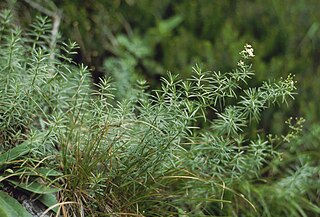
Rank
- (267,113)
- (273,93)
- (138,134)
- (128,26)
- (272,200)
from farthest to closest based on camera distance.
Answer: (128,26)
(267,113)
(272,200)
(138,134)
(273,93)

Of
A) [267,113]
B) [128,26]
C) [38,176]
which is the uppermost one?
[128,26]

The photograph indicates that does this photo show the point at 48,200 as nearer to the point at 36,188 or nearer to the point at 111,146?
the point at 36,188

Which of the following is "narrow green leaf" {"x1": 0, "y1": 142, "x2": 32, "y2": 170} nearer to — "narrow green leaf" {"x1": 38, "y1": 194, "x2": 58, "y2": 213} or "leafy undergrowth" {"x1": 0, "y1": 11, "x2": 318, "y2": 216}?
"leafy undergrowth" {"x1": 0, "y1": 11, "x2": 318, "y2": 216}

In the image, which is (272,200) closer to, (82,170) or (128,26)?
(82,170)

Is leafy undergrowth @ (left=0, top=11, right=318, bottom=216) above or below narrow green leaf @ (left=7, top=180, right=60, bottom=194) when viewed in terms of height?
above

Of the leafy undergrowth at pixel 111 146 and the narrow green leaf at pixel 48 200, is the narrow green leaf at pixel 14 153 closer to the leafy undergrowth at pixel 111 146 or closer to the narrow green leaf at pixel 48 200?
the leafy undergrowth at pixel 111 146

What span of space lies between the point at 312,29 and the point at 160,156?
6.74 ft

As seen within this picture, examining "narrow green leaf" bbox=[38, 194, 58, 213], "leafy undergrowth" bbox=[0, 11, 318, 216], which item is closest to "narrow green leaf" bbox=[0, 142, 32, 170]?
"leafy undergrowth" bbox=[0, 11, 318, 216]

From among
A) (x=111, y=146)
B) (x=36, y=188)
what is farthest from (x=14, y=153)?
(x=111, y=146)

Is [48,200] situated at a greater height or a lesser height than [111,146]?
lesser

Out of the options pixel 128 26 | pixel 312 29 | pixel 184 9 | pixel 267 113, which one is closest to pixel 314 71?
pixel 312 29

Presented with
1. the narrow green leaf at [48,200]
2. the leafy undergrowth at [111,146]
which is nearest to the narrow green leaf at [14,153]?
the leafy undergrowth at [111,146]

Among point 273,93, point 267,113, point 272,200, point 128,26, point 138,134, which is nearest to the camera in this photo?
point 273,93

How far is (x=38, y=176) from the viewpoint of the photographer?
248 cm
